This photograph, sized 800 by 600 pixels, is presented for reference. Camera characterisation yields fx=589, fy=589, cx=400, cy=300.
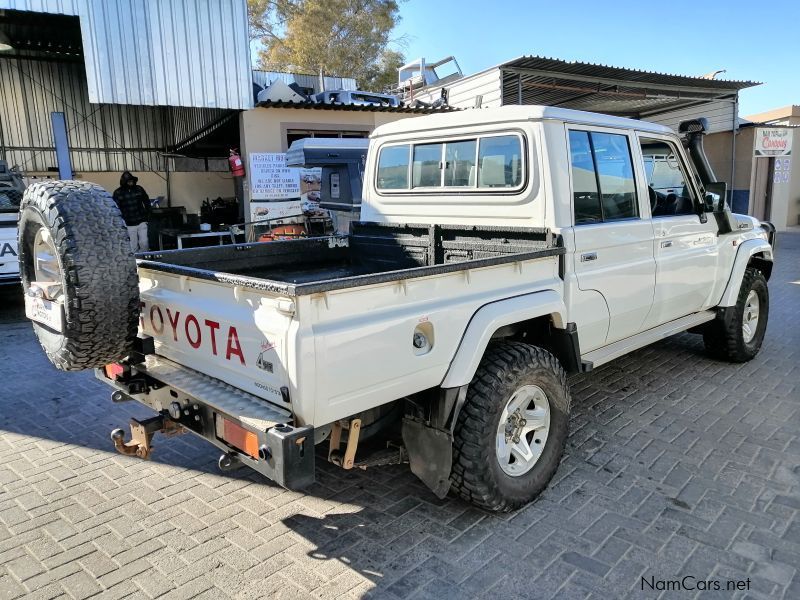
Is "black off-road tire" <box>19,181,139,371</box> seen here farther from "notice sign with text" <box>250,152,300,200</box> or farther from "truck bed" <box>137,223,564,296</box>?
"notice sign with text" <box>250,152,300,200</box>

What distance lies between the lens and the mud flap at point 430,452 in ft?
9.23

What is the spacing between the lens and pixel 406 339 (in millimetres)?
2559

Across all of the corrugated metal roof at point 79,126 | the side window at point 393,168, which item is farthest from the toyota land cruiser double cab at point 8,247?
the corrugated metal roof at point 79,126

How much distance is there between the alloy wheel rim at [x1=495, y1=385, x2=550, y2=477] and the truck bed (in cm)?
77

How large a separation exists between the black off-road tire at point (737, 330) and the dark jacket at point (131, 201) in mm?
9648

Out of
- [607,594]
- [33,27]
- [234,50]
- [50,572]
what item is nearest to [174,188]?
[33,27]

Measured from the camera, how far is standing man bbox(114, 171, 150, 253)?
10.8m

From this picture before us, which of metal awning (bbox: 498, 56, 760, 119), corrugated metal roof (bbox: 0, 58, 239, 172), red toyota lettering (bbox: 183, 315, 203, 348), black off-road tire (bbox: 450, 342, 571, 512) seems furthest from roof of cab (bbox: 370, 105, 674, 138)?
corrugated metal roof (bbox: 0, 58, 239, 172)

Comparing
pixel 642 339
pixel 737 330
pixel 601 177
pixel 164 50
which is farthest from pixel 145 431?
pixel 164 50

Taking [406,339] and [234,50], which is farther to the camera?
[234,50]

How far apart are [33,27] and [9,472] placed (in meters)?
10.8

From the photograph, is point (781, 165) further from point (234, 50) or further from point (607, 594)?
point (607, 594)

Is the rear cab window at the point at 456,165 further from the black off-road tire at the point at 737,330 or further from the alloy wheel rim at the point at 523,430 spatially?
the black off-road tire at the point at 737,330

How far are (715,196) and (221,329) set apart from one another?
409cm
